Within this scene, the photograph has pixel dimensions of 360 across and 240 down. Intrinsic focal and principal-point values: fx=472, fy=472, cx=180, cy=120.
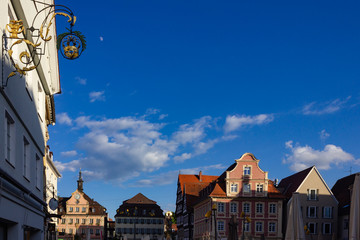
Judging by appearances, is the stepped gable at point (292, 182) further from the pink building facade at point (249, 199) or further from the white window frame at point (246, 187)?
the white window frame at point (246, 187)

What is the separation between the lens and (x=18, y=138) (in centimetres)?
1256

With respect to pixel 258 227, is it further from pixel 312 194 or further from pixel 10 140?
pixel 10 140

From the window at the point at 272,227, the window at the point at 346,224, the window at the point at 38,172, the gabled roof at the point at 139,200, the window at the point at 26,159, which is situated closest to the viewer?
the window at the point at 26,159

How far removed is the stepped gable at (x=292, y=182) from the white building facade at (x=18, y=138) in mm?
50010

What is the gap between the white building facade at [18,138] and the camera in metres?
10.4

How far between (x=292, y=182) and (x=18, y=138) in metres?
58.2

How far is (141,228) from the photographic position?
11031 cm

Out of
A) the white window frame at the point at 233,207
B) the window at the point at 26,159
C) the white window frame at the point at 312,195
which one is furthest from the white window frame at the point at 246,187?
the window at the point at 26,159

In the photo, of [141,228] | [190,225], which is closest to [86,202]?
[141,228]

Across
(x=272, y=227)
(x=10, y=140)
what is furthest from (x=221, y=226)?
(x=10, y=140)

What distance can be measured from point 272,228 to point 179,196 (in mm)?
27401

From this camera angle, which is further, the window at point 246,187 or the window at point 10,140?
the window at point 246,187

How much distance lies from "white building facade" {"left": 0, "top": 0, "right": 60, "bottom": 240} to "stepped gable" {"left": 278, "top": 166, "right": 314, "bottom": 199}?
50010 mm

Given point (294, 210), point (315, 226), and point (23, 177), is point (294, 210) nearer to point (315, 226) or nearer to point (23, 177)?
point (23, 177)
